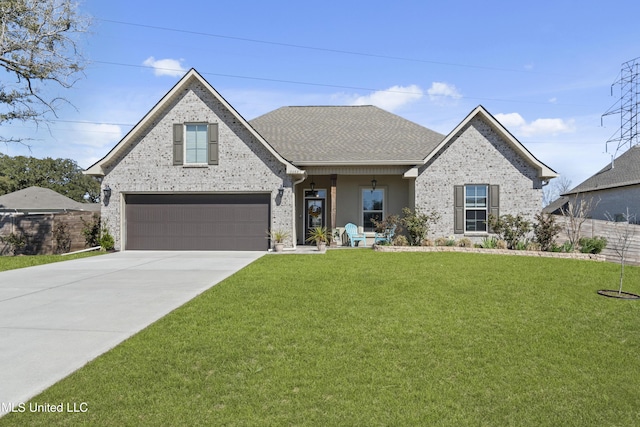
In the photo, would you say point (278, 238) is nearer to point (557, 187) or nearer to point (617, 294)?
point (617, 294)

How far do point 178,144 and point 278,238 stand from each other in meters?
5.54

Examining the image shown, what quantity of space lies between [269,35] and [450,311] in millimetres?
17593

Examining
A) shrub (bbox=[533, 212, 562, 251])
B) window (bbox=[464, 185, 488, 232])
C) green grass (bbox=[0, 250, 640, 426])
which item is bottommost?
green grass (bbox=[0, 250, 640, 426])

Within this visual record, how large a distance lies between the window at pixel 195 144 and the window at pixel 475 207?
10.5 meters

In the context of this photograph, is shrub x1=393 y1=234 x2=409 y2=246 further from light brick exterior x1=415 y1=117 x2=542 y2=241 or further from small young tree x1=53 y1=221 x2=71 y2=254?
small young tree x1=53 y1=221 x2=71 y2=254

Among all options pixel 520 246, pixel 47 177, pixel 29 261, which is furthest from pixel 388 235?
pixel 47 177

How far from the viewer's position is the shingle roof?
51.4 ft

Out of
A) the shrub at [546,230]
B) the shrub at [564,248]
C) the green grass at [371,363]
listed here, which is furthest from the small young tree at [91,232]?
the shrub at [564,248]

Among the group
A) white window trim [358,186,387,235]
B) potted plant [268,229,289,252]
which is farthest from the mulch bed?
potted plant [268,229,289,252]

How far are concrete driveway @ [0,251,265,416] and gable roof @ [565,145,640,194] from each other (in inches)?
863

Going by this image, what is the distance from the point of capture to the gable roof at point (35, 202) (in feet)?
83.7

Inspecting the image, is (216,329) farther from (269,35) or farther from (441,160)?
(269,35)

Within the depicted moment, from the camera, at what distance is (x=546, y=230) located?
13.8 metres

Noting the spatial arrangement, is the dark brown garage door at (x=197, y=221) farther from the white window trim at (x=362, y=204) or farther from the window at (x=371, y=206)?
the window at (x=371, y=206)
